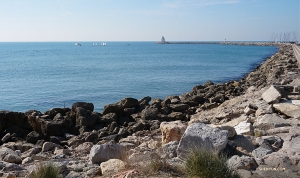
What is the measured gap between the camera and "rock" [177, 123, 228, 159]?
6223mm

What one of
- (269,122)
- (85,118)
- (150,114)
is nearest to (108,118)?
(85,118)

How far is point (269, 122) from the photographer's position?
29.6 ft

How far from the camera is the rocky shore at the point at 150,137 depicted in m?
6.25

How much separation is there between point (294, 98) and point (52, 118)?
386 inches

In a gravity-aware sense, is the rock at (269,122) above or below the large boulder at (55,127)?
above

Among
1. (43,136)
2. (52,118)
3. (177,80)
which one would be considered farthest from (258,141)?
(177,80)

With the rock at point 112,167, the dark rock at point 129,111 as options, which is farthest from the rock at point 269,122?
the dark rock at point 129,111

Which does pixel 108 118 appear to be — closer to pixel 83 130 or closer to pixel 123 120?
pixel 123 120

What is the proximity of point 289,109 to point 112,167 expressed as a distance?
598cm

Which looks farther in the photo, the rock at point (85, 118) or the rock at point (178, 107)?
the rock at point (178, 107)

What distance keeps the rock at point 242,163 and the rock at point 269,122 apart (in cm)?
302

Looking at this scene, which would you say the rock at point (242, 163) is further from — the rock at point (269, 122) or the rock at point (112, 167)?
the rock at point (269, 122)

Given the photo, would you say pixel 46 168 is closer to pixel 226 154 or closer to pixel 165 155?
pixel 165 155

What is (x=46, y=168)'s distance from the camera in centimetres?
566
